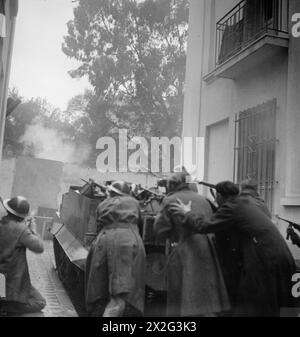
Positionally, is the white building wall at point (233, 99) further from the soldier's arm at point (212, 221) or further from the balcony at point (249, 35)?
the soldier's arm at point (212, 221)

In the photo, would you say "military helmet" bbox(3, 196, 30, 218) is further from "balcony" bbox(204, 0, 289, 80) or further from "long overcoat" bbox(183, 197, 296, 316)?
"balcony" bbox(204, 0, 289, 80)

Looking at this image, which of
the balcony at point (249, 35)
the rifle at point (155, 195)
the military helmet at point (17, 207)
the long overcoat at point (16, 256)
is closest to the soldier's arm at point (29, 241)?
the long overcoat at point (16, 256)

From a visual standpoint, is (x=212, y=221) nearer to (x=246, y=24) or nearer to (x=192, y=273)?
(x=192, y=273)

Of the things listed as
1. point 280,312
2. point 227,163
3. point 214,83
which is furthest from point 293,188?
point 214,83

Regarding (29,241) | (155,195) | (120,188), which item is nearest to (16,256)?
(29,241)

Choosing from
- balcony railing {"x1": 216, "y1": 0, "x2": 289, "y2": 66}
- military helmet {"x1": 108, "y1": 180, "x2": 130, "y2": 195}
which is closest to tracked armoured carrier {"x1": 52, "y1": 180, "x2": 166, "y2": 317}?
military helmet {"x1": 108, "y1": 180, "x2": 130, "y2": 195}

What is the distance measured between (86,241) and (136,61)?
84.5 inches

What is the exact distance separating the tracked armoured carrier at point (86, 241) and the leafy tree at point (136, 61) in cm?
86

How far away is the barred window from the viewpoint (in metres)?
4.37

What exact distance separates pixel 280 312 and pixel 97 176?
300cm

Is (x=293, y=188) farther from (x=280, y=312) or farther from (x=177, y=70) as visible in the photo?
(x=177, y=70)

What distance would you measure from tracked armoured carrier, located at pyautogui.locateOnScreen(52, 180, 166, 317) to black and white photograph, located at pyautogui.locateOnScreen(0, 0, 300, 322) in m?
0.02

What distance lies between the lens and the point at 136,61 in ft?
15.0

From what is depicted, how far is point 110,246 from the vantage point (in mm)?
3617
